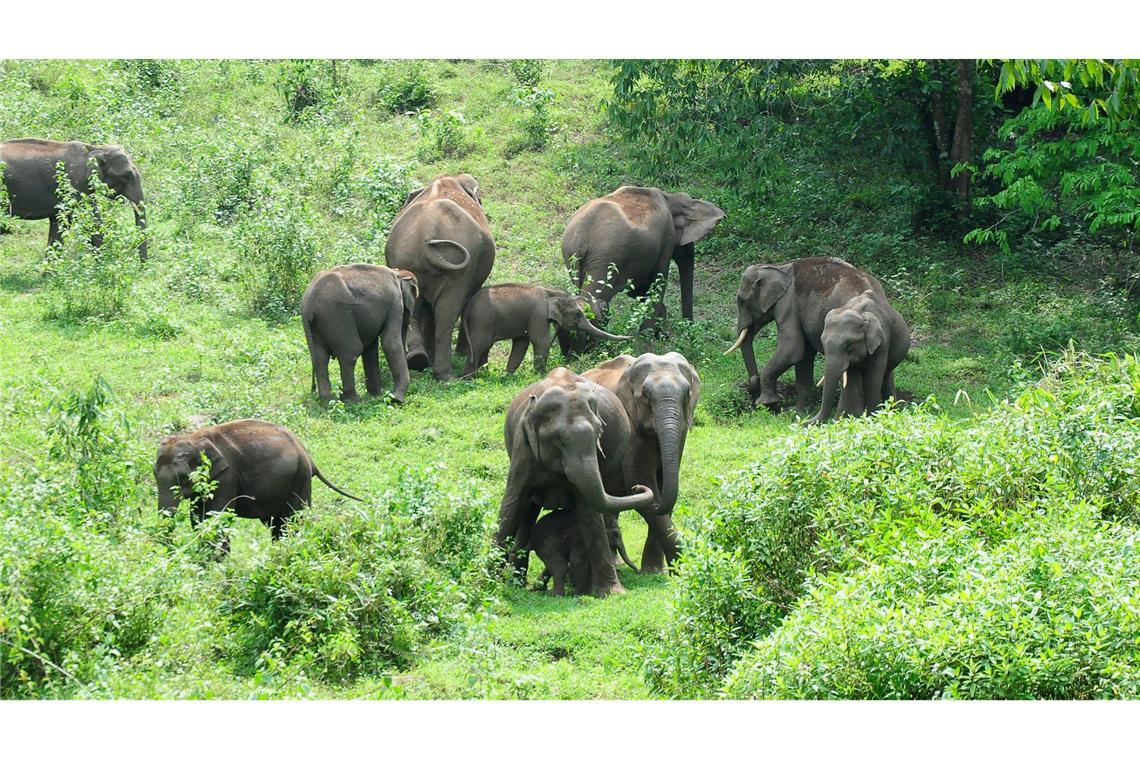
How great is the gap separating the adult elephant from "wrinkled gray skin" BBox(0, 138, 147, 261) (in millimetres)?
3539

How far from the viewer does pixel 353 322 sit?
13.5 m

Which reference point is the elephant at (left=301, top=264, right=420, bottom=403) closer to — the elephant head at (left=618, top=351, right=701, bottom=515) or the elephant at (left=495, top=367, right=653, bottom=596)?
the elephant at (left=495, top=367, right=653, bottom=596)

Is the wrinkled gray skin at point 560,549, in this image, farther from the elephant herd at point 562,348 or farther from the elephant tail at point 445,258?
the elephant tail at point 445,258

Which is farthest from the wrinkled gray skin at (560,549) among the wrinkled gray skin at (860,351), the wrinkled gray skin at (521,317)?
the wrinkled gray skin at (521,317)

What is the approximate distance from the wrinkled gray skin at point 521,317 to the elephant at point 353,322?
87 cm

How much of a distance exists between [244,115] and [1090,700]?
17536 mm

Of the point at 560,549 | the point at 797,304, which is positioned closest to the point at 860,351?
the point at 797,304

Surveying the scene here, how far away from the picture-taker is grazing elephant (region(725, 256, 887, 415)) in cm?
1434

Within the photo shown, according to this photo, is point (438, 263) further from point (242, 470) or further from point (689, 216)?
point (242, 470)

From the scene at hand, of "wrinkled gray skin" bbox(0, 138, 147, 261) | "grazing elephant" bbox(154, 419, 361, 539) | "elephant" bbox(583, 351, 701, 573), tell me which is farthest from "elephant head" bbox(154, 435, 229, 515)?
"wrinkled gray skin" bbox(0, 138, 147, 261)

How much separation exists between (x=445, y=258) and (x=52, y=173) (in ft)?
16.6

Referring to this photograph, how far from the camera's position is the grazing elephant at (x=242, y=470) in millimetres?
10062

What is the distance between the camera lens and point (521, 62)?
23.0m

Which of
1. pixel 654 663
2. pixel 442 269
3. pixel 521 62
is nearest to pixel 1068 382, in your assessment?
pixel 654 663
